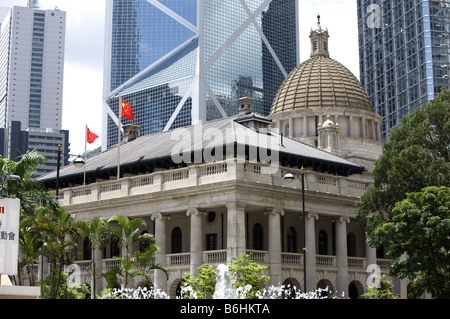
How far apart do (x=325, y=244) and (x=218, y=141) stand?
12.8 m

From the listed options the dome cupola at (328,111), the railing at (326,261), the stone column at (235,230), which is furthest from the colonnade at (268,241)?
the dome cupola at (328,111)

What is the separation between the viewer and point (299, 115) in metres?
85.4

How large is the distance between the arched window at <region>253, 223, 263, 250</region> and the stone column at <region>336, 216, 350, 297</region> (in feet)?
19.1

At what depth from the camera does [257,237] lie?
174 ft

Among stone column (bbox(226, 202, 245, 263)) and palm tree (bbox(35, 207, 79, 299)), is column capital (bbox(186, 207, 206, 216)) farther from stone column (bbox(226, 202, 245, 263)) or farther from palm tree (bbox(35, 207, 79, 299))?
palm tree (bbox(35, 207, 79, 299))

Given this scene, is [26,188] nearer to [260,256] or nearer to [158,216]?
[158,216]

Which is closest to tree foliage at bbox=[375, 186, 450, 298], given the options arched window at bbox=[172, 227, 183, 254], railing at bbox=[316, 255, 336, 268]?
railing at bbox=[316, 255, 336, 268]

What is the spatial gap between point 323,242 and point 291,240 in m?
3.47

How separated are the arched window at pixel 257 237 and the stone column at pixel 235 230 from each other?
6.39 metres

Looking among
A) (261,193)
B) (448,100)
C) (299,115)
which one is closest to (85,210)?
(261,193)

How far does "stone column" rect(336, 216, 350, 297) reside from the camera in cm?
5262

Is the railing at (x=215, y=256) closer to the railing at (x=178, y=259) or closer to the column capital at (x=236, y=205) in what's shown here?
the railing at (x=178, y=259)

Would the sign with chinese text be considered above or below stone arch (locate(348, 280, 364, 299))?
above

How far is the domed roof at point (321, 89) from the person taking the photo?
86312 mm
